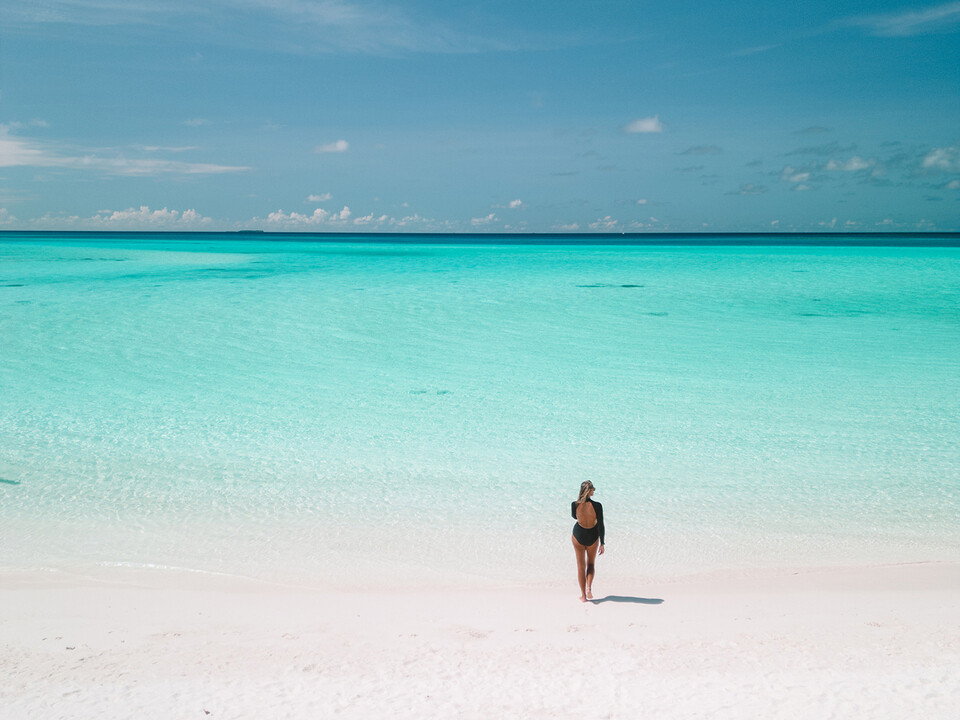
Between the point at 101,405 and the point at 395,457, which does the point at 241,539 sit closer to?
the point at 395,457

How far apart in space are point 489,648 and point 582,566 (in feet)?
3.41

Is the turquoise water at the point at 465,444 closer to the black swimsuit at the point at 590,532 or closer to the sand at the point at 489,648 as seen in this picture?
the sand at the point at 489,648

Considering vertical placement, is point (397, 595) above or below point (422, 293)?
below

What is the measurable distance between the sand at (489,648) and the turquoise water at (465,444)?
1.49ft

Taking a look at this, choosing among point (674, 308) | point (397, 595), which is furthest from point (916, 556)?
point (674, 308)

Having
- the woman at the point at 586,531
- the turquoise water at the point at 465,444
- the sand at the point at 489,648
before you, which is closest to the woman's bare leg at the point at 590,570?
the woman at the point at 586,531

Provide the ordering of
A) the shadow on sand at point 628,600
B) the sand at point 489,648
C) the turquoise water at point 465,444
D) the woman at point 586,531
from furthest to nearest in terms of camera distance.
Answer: the turquoise water at point 465,444, the shadow on sand at point 628,600, the woman at point 586,531, the sand at point 489,648

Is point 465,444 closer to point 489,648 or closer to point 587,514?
point 587,514

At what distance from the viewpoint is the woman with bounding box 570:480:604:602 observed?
4.84 meters

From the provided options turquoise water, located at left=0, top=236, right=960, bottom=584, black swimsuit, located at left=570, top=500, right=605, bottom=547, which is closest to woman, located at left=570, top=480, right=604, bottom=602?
black swimsuit, located at left=570, top=500, right=605, bottom=547

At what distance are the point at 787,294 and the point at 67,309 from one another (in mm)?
25844

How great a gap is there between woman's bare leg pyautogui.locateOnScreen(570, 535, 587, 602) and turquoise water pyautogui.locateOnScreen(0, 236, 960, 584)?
20.1 inches

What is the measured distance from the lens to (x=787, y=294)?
1045 inches

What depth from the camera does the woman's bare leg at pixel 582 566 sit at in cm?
490
